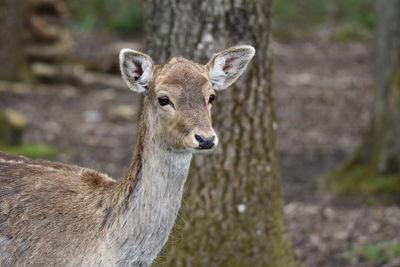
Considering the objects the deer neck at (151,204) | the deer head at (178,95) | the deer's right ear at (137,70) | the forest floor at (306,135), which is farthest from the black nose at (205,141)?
the forest floor at (306,135)

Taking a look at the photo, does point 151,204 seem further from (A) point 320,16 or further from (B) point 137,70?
(A) point 320,16

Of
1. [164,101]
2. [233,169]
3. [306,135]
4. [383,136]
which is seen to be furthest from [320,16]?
[164,101]

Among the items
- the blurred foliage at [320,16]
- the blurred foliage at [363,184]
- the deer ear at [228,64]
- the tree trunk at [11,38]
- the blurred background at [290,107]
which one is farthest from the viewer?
the blurred foliage at [320,16]

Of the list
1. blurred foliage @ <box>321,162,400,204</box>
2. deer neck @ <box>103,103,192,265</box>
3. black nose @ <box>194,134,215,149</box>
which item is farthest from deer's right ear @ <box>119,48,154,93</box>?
blurred foliage @ <box>321,162,400,204</box>

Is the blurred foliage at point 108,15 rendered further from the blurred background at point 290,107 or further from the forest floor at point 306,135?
the forest floor at point 306,135

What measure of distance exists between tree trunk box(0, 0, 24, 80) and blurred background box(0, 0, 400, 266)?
0.02m

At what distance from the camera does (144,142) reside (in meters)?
4.14

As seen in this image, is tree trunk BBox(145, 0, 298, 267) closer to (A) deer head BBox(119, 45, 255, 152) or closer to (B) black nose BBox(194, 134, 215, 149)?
(A) deer head BBox(119, 45, 255, 152)

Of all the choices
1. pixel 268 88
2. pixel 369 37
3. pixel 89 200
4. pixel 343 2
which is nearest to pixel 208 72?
pixel 89 200

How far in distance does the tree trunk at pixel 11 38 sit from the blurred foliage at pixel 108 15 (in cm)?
917

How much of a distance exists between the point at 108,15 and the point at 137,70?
68.1ft

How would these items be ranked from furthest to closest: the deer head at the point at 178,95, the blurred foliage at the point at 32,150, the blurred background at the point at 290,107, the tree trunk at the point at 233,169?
the blurred foliage at the point at 32,150
the blurred background at the point at 290,107
the tree trunk at the point at 233,169
the deer head at the point at 178,95

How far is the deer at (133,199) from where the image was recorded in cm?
400

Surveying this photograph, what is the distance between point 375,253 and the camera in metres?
6.75
